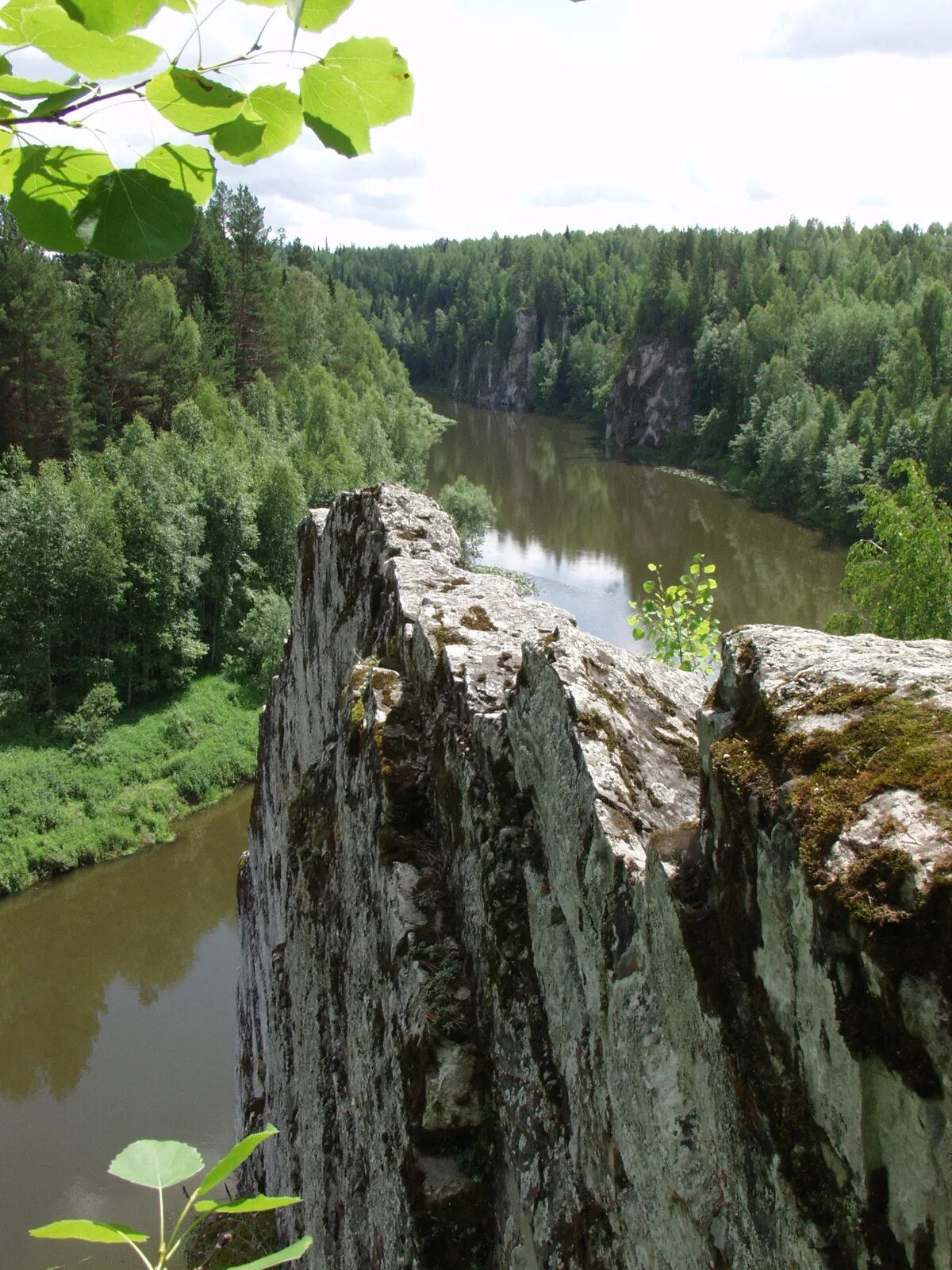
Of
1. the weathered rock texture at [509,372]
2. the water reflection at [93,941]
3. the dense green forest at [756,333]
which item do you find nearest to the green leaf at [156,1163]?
the water reflection at [93,941]

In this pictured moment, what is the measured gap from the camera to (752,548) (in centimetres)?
4628

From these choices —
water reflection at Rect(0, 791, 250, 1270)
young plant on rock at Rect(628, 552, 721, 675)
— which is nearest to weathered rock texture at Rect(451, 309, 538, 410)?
water reflection at Rect(0, 791, 250, 1270)

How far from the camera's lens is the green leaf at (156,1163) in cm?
129

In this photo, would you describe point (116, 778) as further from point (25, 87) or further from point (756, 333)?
point (756, 333)

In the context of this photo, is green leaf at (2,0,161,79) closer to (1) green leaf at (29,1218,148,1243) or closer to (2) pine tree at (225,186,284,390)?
(1) green leaf at (29,1218,148,1243)

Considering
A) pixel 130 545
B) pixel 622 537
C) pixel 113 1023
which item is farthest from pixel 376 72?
pixel 622 537

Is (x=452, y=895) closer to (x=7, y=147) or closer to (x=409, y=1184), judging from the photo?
(x=409, y=1184)

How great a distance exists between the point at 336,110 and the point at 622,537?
48.5 m

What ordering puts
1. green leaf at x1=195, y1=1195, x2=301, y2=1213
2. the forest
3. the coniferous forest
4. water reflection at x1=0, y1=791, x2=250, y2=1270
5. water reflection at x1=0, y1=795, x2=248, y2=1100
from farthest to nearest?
1. the forest
2. the coniferous forest
3. water reflection at x1=0, y1=795, x2=248, y2=1100
4. water reflection at x1=0, y1=791, x2=250, y2=1270
5. green leaf at x1=195, y1=1195, x2=301, y2=1213

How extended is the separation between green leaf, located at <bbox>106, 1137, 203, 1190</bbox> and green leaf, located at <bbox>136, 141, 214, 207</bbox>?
4.63 ft

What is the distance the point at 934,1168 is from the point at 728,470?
6378cm

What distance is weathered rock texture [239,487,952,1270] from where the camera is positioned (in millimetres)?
2361

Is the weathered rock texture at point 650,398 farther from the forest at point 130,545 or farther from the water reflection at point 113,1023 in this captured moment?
the water reflection at point 113,1023

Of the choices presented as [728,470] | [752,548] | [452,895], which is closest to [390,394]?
[728,470]
